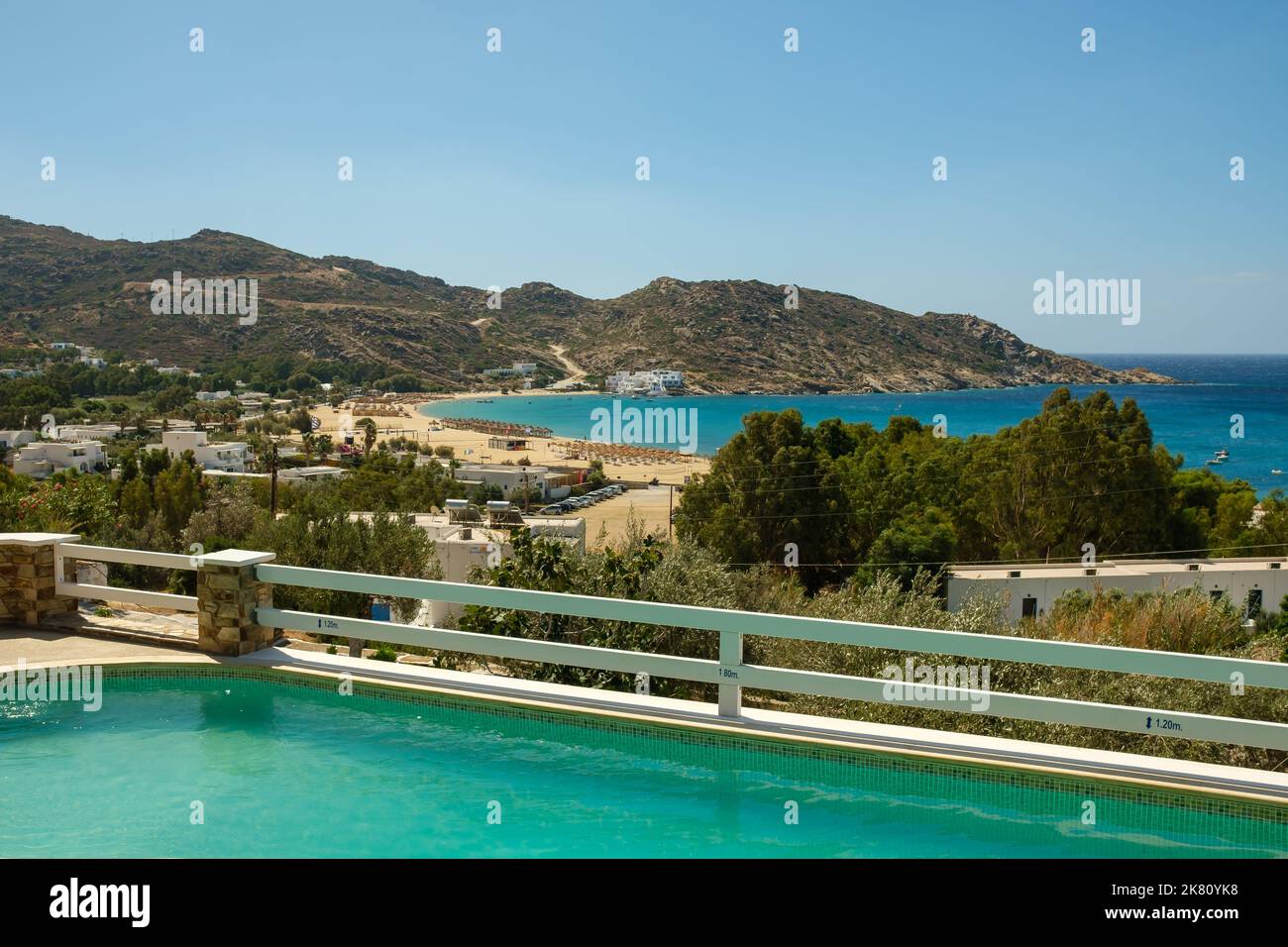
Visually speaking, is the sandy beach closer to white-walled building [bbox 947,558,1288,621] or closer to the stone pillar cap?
white-walled building [bbox 947,558,1288,621]

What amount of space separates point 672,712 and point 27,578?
628cm

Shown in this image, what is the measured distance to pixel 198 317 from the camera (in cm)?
12431

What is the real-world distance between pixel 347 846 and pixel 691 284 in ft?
562

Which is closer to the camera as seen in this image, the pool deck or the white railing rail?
the white railing rail

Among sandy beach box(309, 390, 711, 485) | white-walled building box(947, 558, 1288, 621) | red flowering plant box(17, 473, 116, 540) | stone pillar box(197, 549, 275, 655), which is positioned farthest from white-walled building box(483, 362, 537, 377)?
stone pillar box(197, 549, 275, 655)

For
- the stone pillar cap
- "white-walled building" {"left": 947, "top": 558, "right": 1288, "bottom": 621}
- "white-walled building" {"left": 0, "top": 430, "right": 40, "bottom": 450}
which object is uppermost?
"white-walled building" {"left": 0, "top": 430, "right": 40, "bottom": 450}

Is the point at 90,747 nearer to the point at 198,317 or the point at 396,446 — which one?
the point at 396,446

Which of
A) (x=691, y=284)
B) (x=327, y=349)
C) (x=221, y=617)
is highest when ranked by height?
(x=691, y=284)

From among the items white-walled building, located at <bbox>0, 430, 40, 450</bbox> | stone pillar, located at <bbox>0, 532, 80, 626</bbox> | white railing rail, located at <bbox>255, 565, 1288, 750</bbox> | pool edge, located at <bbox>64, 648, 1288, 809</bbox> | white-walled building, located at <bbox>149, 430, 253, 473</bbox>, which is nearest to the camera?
white railing rail, located at <bbox>255, 565, 1288, 750</bbox>

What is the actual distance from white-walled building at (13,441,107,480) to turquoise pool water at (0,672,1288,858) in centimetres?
5644

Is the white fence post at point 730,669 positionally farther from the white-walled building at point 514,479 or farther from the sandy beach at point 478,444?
the sandy beach at point 478,444

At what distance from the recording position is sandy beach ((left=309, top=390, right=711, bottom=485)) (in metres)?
77.4
